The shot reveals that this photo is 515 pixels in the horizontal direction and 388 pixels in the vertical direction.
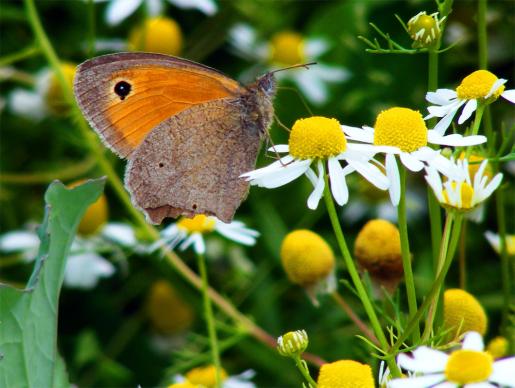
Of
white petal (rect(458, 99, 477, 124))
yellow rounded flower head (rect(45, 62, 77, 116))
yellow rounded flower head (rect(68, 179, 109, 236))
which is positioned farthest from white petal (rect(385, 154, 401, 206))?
yellow rounded flower head (rect(45, 62, 77, 116))

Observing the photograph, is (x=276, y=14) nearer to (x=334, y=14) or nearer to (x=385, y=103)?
(x=334, y=14)

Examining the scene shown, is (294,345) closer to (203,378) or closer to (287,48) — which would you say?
(203,378)

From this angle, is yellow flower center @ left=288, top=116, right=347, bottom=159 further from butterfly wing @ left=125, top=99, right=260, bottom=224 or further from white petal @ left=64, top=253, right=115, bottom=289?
white petal @ left=64, top=253, right=115, bottom=289

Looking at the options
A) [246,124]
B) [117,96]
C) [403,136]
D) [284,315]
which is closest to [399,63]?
[284,315]

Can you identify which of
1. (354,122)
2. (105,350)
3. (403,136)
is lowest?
(105,350)

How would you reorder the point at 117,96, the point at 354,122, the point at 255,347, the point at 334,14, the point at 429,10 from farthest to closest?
the point at 334,14
the point at 354,122
the point at 429,10
the point at 255,347
the point at 117,96

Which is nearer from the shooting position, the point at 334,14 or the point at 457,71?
the point at 457,71

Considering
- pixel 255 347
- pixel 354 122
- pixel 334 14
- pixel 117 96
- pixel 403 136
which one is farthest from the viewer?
pixel 334 14
